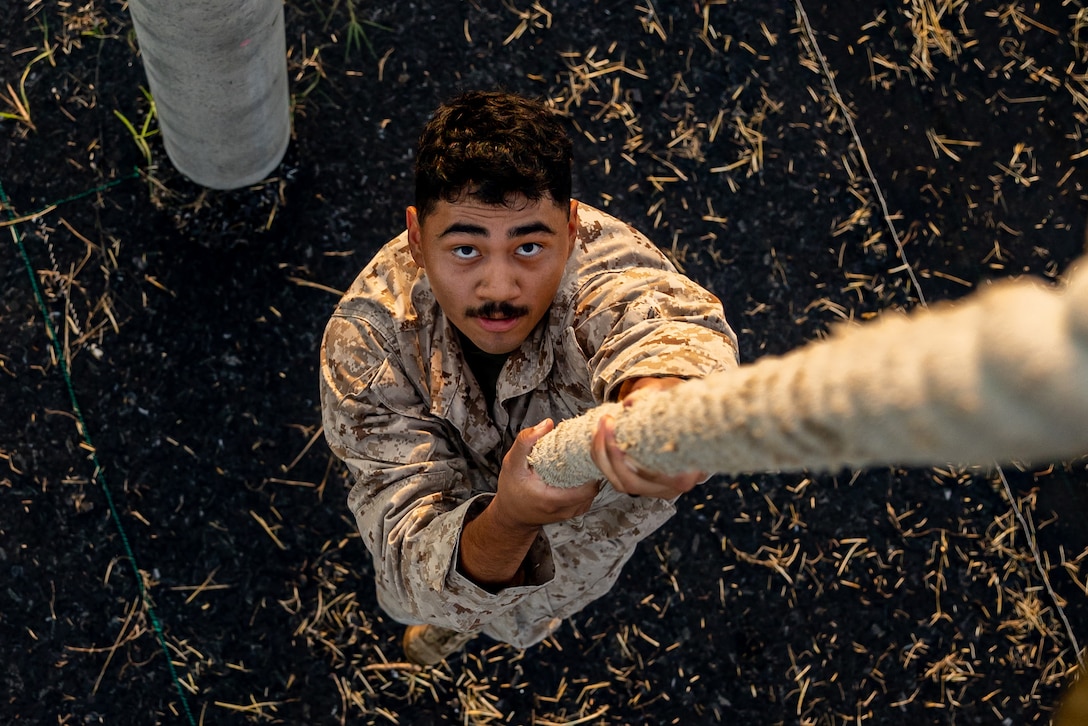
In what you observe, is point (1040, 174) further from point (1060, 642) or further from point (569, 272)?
point (569, 272)

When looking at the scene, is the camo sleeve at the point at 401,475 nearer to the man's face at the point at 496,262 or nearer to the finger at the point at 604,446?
the man's face at the point at 496,262

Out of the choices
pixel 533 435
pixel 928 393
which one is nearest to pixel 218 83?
pixel 533 435

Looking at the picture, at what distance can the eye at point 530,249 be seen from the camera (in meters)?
1.94

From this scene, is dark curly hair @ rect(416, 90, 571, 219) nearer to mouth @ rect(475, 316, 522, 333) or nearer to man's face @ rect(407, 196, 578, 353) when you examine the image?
man's face @ rect(407, 196, 578, 353)

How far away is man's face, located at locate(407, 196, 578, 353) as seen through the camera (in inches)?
75.2

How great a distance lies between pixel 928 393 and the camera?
0.65 m

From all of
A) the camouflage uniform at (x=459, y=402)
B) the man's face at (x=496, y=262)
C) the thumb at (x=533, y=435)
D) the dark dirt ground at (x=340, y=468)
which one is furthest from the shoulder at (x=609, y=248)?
the dark dirt ground at (x=340, y=468)

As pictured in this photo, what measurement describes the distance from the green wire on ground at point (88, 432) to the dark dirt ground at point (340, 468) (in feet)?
0.04

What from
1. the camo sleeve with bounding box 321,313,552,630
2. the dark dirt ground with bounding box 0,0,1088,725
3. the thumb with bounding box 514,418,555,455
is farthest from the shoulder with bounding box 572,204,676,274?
the dark dirt ground with bounding box 0,0,1088,725

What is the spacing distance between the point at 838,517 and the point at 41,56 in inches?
108

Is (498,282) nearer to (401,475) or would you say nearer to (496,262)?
(496,262)

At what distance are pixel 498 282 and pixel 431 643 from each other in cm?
121

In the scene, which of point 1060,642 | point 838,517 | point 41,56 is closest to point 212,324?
point 41,56

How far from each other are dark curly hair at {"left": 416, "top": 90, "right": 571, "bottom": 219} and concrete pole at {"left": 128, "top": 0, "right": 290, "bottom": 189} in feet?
1.91
